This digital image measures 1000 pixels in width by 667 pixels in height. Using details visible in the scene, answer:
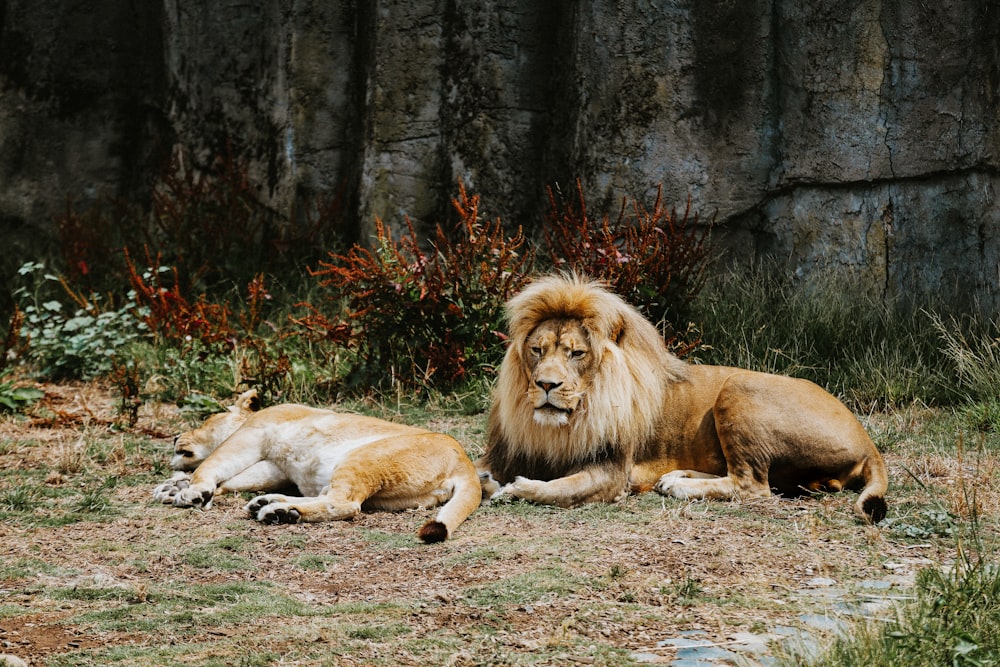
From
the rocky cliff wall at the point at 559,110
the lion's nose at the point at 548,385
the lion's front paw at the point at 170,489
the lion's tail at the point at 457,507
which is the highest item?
the rocky cliff wall at the point at 559,110

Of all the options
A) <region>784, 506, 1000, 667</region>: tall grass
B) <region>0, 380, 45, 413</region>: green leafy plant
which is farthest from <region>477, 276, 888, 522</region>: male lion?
<region>0, 380, 45, 413</region>: green leafy plant

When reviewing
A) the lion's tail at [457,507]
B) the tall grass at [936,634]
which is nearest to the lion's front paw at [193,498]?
the lion's tail at [457,507]

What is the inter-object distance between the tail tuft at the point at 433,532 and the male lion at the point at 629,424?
3.01 feet

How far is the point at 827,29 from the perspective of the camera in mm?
9844

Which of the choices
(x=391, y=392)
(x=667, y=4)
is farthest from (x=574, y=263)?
(x=667, y=4)

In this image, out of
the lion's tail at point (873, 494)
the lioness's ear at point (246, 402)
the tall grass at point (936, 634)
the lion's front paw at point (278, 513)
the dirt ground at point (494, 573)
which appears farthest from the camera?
the lioness's ear at point (246, 402)

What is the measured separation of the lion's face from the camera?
6.28 meters

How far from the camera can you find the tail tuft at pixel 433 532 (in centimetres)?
543

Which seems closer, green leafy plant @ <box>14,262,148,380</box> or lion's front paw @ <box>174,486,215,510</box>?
lion's front paw @ <box>174,486,215,510</box>

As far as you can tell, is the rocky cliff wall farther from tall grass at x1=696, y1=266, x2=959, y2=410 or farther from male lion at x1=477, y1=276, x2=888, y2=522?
male lion at x1=477, y1=276, x2=888, y2=522

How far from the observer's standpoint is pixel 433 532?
214 inches

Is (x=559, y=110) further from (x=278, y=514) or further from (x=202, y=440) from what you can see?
(x=278, y=514)

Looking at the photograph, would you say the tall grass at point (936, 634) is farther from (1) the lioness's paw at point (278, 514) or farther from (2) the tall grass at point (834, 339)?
(2) the tall grass at point (834, 339)

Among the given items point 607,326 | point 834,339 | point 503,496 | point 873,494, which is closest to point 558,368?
point 607,326
